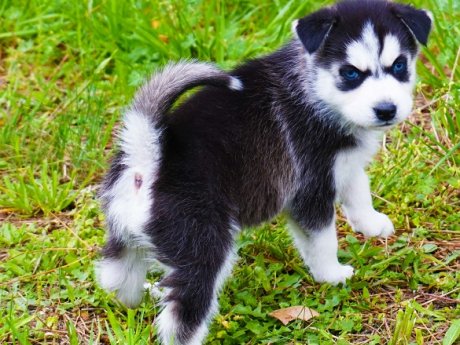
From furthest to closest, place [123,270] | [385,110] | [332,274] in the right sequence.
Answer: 1. [332,274]
2. [123,270]
3. [385,110]

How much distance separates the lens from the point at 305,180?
193 inches

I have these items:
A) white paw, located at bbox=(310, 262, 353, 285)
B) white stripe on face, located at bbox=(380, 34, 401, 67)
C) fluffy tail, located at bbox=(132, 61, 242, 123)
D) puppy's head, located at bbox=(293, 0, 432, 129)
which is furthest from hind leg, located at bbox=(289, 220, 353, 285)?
fluffy tail, located at bbox=(132, 61, 242, 123)

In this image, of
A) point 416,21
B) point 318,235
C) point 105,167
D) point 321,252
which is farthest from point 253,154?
point 105,167

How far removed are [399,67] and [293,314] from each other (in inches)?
55.9

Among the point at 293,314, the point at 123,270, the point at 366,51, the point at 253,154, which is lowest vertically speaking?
the point at 293,314

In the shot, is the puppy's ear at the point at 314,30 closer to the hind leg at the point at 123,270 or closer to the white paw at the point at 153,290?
the hind leg at the point at 123,270

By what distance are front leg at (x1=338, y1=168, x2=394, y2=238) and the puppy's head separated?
41 centimetres

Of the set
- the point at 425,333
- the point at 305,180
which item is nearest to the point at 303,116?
the point at 305,180

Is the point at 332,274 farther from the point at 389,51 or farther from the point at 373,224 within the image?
the point at 389,51

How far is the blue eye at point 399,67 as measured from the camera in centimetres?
468

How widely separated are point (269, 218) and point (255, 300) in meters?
0.49

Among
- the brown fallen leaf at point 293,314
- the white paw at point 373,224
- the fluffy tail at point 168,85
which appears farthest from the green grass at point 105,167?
the fluffy tail at point 168,85

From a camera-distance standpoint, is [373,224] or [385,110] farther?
[373,224]

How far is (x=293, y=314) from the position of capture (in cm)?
495
